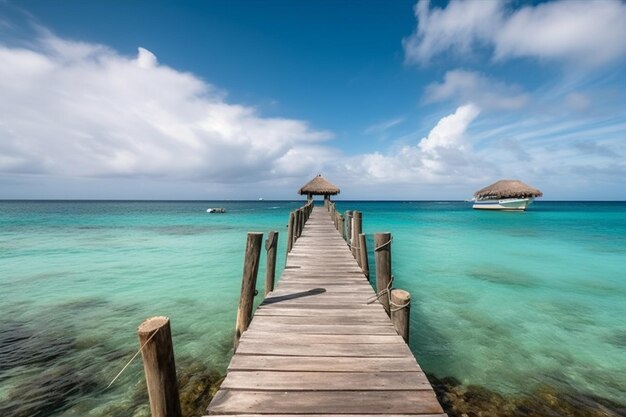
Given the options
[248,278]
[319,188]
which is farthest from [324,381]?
[319,188]

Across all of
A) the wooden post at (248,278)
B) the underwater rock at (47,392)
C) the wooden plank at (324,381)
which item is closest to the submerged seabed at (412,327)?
the underwater rock at (47,392)

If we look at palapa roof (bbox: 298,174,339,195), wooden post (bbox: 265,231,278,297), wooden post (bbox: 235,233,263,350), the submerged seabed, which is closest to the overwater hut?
palapa roof (bbox: 298,174,339,195)

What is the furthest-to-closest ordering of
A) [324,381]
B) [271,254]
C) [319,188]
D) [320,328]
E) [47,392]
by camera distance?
[319,188] < [271,254] < [47,392] < [320,328] < [324,381]

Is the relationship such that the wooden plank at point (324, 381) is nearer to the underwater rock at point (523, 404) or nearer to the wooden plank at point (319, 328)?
the wooden plank at point (319, 328)

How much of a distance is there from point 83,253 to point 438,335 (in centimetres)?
1623

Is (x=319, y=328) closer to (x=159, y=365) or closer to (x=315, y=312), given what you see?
(x=315, y=312)

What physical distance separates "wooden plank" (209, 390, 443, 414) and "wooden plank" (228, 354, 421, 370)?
315mm

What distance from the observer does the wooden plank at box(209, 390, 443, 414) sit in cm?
218

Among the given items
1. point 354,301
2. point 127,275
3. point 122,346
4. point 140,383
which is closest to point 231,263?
point 127,275

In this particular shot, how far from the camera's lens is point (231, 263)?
1267 cm

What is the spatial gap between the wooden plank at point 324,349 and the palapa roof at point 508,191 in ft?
149

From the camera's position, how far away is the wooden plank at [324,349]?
9.74 ft

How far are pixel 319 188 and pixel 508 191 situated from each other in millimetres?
31251

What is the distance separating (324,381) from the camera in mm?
2512
